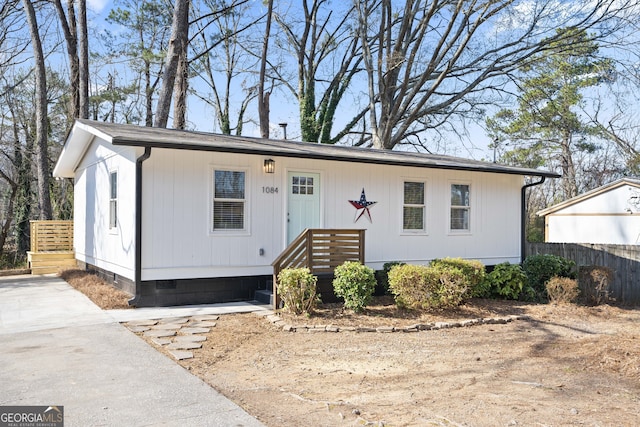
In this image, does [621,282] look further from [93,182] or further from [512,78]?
[93,182]

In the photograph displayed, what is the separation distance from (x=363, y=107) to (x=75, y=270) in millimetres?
14825

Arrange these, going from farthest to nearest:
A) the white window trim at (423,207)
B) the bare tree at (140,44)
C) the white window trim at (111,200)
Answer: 1. the bare tree at (140,44)
2. the white window trim at (423,207)
3. the white window trim at (111,200)

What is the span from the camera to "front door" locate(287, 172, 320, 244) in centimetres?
947

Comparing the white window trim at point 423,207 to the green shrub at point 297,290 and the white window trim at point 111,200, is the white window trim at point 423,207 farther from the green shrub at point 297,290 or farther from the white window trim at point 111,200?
the white window trim at point 111,200

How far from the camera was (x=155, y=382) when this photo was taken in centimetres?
447

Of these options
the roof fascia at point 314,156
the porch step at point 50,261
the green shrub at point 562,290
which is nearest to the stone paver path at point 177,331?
the roof fascia at point 314,156

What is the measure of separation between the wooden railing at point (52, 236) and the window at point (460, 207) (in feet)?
33.5

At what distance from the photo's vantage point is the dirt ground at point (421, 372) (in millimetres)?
3801

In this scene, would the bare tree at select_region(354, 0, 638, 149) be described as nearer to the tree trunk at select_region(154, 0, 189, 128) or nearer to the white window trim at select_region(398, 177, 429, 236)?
the tree trunk at select_region(154, 0, 189, 128)

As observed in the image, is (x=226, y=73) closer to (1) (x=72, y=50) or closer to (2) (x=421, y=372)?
(1) (x=72, y=50)

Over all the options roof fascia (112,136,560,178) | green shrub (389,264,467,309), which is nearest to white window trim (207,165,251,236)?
roof fascia (112,136,560,178)

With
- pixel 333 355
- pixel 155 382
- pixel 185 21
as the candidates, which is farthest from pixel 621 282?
pixel 185 21

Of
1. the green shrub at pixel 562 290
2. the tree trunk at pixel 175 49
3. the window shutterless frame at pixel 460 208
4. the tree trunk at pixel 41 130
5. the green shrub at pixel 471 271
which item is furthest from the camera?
the tree trunk at pixel 41 130

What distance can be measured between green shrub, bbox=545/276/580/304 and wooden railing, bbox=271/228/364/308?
3698mm
